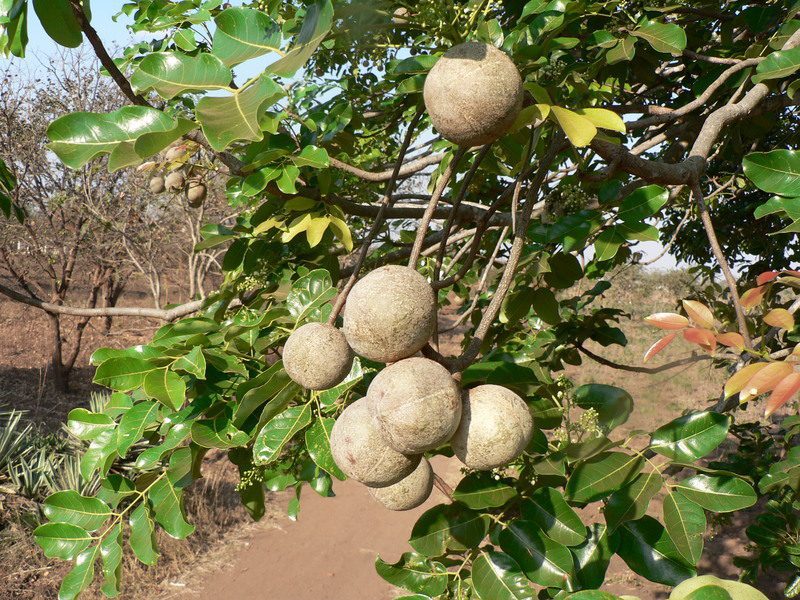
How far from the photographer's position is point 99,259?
34.5 feet

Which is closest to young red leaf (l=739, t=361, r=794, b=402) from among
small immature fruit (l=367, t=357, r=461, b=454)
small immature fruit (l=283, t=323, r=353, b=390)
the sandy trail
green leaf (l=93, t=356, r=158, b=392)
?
small immature fruit (l=367, t=357, r=461, b=454)

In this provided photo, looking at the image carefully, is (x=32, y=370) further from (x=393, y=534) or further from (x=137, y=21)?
(x=137, y=21)

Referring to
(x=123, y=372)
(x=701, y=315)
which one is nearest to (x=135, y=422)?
(x=123, y=372)

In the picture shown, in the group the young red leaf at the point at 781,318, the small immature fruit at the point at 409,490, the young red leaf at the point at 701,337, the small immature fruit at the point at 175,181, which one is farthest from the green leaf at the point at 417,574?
the small immature fruit at the point at 175,181

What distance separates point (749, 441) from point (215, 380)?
336 cm

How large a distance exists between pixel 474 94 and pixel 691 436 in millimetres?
992

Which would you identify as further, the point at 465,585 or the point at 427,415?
the point at 465,585

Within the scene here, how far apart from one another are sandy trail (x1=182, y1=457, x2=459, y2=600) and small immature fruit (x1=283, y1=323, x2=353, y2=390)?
5.08 m

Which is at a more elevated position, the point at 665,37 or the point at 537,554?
the point at 665,37

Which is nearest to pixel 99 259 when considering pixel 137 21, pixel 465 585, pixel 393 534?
pixel 393 534

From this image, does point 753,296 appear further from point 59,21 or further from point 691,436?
point 59,21

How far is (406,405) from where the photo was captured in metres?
0.91

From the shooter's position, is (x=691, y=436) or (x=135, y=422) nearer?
(x=691, y=436)

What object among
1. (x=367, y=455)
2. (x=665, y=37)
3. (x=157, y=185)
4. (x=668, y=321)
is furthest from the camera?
(x=157, y=185)
